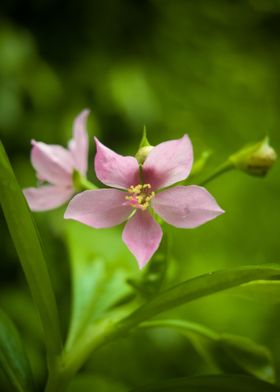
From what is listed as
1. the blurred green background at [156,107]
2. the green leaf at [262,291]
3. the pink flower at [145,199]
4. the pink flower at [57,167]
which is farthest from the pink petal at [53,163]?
the blurred green background at [156,107]

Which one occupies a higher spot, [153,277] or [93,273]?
[153,277]

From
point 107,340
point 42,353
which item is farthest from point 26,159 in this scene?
point 107,340

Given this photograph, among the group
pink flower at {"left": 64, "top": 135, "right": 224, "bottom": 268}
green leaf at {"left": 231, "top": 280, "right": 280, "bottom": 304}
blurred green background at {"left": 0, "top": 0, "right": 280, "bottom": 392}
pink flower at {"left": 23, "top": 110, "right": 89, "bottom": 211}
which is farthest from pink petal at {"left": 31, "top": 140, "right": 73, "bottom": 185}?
blurred green background at {"left": 0, "top": 0, "right": 280, "bottom": 392}

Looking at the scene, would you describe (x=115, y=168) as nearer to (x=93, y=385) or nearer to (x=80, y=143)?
(x=80, y=143)

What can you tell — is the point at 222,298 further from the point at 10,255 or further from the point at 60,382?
the point at 60,382

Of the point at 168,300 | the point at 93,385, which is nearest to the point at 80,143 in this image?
the point at 168,300
